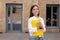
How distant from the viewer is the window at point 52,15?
20.8m

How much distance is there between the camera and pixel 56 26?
68.5 ft

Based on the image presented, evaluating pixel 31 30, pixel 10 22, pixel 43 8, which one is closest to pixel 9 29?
pixel 10 22

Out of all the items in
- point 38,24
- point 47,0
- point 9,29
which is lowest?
point 9,29

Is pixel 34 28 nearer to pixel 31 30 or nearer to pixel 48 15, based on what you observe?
pixel 31 30

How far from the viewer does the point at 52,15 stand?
20859mm

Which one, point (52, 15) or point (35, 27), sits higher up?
point (52, 15)

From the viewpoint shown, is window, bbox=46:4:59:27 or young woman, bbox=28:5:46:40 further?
window, bbox=46:4:59:27

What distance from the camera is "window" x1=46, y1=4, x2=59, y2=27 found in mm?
20828

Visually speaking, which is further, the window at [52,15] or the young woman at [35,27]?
the window at [52,15]

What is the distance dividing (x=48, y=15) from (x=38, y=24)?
15947 mm

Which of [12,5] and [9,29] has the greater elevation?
[12,5]

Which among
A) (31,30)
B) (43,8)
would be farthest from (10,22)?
(31,30)

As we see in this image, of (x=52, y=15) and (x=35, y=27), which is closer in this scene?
(x=35, y=27)

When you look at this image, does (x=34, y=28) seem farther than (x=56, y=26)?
No
